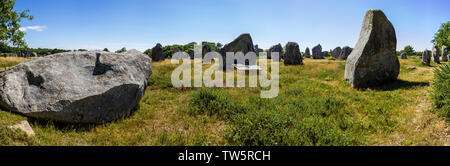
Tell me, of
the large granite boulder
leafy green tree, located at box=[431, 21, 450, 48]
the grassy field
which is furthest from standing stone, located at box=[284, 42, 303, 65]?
leafy green tree, located at box=[431, 21, 450, 48]

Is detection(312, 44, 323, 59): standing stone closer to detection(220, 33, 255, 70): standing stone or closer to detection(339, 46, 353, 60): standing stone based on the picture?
detection(339, 46, 353, 60): standing stone

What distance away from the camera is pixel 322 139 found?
15.8 feet

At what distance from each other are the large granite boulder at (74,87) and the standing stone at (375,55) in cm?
1098

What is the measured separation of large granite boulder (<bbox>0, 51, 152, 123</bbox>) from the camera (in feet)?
17.2

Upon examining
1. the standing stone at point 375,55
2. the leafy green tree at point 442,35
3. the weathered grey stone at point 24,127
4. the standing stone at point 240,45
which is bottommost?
the weathered grey stone at point 24,127

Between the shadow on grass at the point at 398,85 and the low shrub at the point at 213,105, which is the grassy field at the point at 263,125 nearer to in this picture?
the low shrub at the point at 213,105

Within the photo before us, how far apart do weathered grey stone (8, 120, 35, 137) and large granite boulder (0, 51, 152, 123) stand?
0.49m

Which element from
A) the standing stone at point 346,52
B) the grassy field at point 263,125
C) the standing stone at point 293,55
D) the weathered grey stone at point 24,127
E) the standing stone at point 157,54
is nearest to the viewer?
the weathered grey stone at point 24,127

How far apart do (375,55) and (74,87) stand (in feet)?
44.4

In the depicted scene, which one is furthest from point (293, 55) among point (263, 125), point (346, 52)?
point (263, 125)

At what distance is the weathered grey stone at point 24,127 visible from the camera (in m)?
4.44

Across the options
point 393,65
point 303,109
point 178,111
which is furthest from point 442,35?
point 178,111

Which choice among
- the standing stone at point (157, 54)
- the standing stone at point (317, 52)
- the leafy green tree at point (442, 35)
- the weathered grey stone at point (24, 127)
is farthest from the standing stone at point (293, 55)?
the leafy green tree at point (442, 35)

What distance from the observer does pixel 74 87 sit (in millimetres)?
5754
